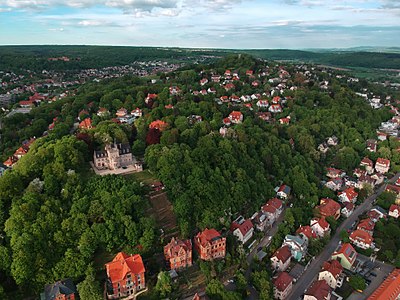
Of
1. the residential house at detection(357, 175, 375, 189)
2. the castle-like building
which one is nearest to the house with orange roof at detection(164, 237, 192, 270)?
the castle-like building

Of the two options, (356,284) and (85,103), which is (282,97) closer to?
(85,103)

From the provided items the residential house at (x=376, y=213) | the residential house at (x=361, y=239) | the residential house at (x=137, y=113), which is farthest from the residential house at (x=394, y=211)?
the residential house at (x=137, y=113)

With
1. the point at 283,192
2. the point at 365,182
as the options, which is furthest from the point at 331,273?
the point at 365,182

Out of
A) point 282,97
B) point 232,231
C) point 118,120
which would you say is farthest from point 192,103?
point 232,231

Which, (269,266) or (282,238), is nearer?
(269,266)

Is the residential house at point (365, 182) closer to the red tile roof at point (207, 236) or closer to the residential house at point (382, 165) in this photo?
the residential house at point (382, 165)

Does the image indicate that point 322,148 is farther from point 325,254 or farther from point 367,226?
point 325,254

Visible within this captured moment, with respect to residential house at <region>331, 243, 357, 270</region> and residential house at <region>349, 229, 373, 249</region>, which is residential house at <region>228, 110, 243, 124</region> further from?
residential house at <region>331, 243, 357, 270</region>
